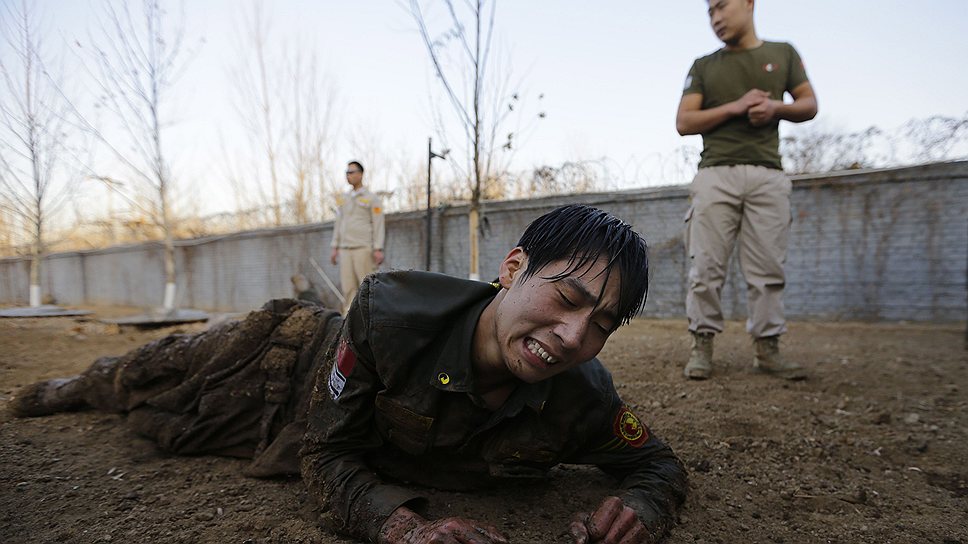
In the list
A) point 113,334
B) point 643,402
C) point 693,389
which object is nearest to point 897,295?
point 693,389

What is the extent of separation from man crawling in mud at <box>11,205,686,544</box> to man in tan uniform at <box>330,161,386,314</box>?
472 centimetres

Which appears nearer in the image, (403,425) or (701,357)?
(403,425)

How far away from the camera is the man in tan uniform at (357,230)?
20.7 feet

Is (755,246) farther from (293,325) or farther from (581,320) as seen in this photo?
(293,325)

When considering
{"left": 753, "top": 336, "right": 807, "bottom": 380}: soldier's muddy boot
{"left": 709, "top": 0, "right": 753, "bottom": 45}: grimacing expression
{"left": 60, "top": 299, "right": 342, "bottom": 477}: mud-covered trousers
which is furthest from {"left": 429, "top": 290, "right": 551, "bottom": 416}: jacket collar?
{"left": 709, "top": 0, "right": 753, "bottom": 45}: grimacing expression

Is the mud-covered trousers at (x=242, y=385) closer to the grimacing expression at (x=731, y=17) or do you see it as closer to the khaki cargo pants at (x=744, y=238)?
the khaki cargo pants at (x=744, y=238)

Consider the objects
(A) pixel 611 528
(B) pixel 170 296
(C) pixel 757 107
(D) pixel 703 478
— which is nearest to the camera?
(A) pixel 611 528

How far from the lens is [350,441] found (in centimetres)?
141

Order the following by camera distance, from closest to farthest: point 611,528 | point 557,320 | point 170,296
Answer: point 557,320 → point 611,528 → point 170,296

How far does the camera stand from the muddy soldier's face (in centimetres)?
114

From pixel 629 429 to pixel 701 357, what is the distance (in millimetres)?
1529

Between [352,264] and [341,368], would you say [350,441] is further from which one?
[352,264]

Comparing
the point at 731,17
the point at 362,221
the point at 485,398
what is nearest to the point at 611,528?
the point at 485,398

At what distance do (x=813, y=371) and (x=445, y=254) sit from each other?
18.6 feet
